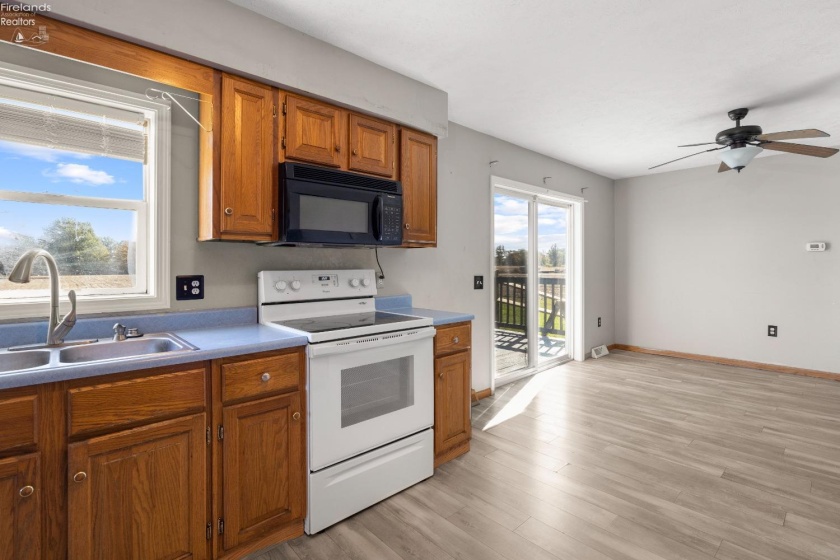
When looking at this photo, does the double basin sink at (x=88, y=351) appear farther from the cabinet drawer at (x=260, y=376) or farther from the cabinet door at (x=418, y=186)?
the cabinet door at (x=418, y=186)

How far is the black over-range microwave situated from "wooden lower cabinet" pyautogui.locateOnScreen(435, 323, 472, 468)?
0.69 meters

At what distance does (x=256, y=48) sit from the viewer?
2.06 m

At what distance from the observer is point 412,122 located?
9.03 ft

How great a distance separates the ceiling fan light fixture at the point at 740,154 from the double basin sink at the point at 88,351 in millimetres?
3917

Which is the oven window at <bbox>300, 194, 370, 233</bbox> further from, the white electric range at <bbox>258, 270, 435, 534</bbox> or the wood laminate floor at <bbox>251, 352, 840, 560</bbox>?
the wood laminate floor at <bbox>251, 352, 840, 560</bbox>

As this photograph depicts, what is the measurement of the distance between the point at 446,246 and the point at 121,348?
7.76 feet

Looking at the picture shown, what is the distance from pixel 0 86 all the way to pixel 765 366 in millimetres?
6715


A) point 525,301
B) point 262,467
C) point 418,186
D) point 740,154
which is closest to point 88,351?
point 262,467

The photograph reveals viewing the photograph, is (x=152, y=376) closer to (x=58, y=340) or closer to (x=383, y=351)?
(x=58, y=340)

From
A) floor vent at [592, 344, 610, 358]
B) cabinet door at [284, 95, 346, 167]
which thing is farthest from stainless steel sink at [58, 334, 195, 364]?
floor vent at [592, 344, 610, 358]

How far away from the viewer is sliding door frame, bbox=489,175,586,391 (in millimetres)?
3969

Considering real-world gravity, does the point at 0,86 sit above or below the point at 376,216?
above

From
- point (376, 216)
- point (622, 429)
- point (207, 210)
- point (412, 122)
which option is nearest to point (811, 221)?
point (622, 429)

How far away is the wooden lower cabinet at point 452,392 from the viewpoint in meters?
2.50
